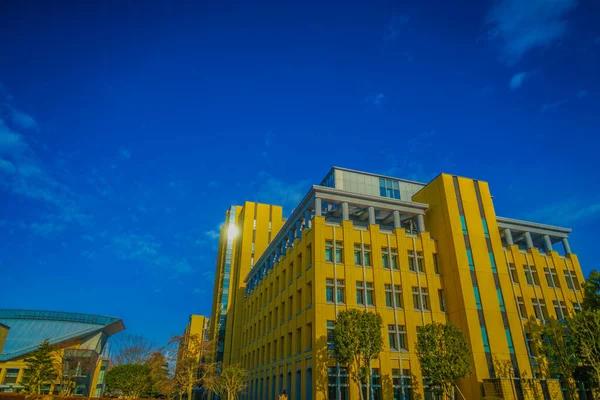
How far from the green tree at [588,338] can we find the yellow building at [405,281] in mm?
6171

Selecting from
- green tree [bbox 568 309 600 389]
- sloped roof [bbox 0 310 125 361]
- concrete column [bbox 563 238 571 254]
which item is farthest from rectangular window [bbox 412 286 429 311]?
sloped roof [bbox 0 310 125 361]

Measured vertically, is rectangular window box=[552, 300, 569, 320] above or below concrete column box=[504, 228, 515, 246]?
below

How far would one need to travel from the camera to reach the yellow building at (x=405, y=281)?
3444 centimetres

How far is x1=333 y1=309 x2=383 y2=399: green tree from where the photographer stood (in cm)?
2908

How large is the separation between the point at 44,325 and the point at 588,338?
105476mm

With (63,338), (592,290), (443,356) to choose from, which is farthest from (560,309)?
(63,338)

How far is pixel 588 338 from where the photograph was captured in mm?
30188

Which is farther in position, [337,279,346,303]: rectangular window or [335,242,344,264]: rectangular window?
[335,242,344,264]: rectangular window

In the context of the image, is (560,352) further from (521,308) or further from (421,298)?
(421,298)

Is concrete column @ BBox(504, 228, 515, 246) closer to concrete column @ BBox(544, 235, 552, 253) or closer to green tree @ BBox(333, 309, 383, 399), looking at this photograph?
concrete column @ BBox(544, 235, 552, 253)

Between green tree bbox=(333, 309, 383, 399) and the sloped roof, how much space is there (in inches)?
3002

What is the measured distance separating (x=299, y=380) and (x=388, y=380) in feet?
26.8

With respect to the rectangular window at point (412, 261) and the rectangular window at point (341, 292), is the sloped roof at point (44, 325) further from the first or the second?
the rectangular window at point (412, 261)

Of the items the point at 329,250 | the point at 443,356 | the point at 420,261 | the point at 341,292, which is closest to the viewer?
the point at 443,356
